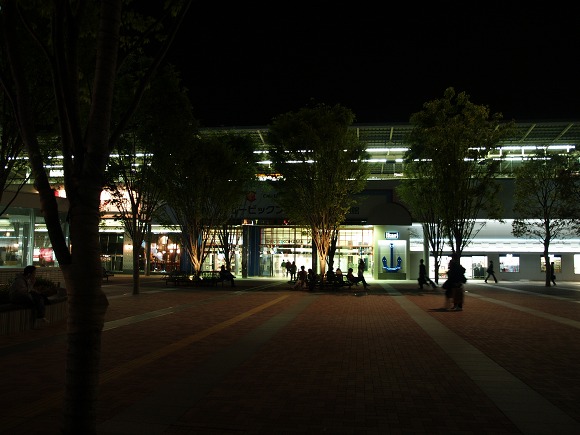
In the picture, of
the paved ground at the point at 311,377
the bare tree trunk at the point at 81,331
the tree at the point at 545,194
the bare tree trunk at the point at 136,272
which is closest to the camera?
the bare tree trunk at the point at 81,331

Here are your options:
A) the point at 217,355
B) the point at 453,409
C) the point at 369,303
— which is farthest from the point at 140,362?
the point at 369,303

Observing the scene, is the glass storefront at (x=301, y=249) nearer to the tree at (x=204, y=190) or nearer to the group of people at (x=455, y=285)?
the tree at (x=204, y=190)

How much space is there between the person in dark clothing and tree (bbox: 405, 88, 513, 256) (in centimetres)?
970

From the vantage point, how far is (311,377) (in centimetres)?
698

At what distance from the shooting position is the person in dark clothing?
15.7 m

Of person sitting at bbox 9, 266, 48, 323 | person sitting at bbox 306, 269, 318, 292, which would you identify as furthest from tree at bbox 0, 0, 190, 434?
person sitting at bbox 306, 269, 318, 292

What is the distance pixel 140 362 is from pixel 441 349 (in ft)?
17.3

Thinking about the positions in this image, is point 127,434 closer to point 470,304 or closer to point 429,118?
point 470,304

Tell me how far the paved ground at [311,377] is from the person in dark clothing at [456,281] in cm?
252

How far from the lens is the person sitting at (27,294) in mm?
10828

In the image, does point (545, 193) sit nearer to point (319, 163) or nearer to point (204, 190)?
point (319, 163)

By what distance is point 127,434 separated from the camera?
4.70 metres

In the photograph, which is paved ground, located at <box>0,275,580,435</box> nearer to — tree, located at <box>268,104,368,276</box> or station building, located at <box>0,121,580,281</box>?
tree, located at <box>268,104,368,276</box>

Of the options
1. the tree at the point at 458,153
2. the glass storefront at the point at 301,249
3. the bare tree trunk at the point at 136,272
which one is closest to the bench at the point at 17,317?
the bare tree trunk at the point at 136,272
